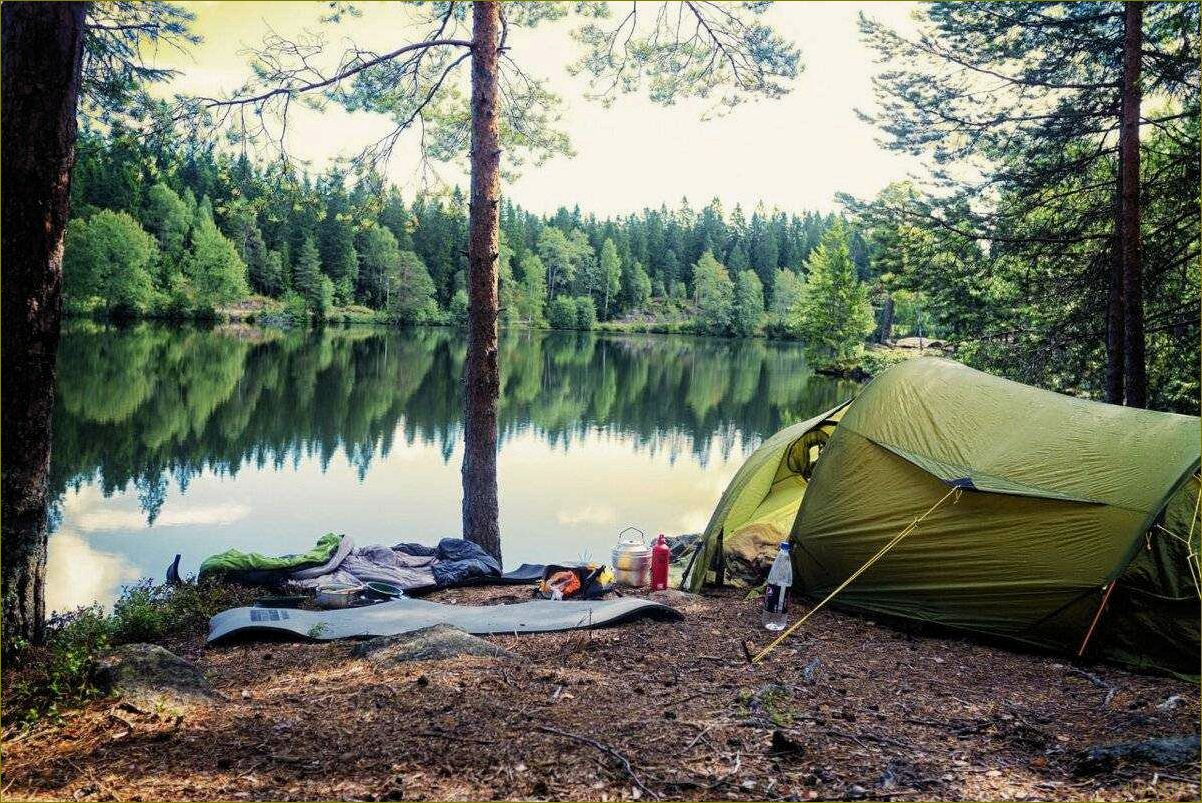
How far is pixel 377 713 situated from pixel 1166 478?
505 cm

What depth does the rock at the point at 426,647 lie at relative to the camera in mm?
4578

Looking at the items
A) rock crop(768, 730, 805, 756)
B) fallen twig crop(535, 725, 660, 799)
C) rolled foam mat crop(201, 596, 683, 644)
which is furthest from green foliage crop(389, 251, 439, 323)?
rock crop(768, 730, 805, 756)

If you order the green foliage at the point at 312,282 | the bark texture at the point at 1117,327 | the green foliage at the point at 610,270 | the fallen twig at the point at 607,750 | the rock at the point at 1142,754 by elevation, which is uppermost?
the green foliage at the point at 610,270

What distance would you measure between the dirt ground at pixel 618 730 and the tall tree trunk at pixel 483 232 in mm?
3774

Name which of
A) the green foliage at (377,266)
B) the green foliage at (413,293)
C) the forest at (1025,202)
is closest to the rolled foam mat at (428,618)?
the forest at (1025,202)

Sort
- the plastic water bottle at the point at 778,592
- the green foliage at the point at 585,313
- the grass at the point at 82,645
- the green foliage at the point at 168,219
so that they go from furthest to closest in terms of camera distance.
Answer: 1. the green foliage at the point at 585,313
2. the green foliage at the point at 168,219
3. the plastic water bottle at the point at 778,592
4. the grass at the point at 82,645

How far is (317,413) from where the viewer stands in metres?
22.7

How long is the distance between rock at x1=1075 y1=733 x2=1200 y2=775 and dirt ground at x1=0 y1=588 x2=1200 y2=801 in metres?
0.05

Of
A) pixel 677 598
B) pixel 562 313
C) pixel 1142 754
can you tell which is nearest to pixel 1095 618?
pixel 1142 754

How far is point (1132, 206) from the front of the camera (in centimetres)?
838

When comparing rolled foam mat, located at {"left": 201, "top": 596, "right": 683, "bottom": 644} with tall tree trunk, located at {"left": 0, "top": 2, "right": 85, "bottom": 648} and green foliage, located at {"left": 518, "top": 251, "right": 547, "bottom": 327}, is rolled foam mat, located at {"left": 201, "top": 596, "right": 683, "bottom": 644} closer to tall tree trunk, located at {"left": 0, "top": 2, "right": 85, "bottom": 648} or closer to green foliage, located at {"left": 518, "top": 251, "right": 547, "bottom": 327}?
tall tree trunk, located at {"left": 0, "top": 2, "right": 85, "bottom": 648}

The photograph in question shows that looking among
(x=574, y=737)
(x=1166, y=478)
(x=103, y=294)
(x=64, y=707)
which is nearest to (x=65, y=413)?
(x=64, y=707)

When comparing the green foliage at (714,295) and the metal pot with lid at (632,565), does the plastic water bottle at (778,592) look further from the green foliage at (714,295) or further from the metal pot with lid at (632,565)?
the green foliage at (714,295)

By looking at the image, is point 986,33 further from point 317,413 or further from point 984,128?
point 317,413
